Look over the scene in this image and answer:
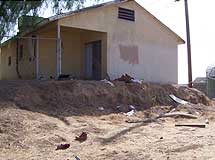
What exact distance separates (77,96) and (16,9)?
8.69 meters

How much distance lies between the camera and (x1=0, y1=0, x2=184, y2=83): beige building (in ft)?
74.0

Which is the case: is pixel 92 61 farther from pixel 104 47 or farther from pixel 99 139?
pixel 99 139

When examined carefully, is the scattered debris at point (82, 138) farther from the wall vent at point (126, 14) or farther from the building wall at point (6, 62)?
the building wall at point (6, 62)

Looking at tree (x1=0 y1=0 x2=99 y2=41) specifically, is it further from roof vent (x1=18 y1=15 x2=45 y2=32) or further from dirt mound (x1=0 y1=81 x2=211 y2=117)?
dirt mound (x1=0 y1=81 x2=211 y2=117)

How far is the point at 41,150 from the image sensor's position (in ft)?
41.2

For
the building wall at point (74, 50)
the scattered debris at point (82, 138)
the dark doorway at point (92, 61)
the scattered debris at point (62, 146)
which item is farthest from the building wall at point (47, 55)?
→ the scattered debris at point (62, 146)

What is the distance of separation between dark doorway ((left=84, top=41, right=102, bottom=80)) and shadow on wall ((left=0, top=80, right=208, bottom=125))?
3.48 meters

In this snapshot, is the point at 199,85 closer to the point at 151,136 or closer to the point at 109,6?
the point at 109,6

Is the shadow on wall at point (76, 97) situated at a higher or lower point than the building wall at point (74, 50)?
lower

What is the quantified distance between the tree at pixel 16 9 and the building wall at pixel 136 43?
1041cm

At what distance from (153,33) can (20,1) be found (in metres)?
17.1

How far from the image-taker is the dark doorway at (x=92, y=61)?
23.3m

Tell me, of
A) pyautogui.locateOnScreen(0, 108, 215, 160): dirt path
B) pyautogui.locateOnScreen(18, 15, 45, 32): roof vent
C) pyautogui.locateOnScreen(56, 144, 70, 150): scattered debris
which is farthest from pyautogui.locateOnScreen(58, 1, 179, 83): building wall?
pyautogui.locateOnScreen(18, 15, 45, 32): roof vent

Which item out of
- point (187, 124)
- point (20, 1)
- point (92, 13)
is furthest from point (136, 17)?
point (20, 1)
